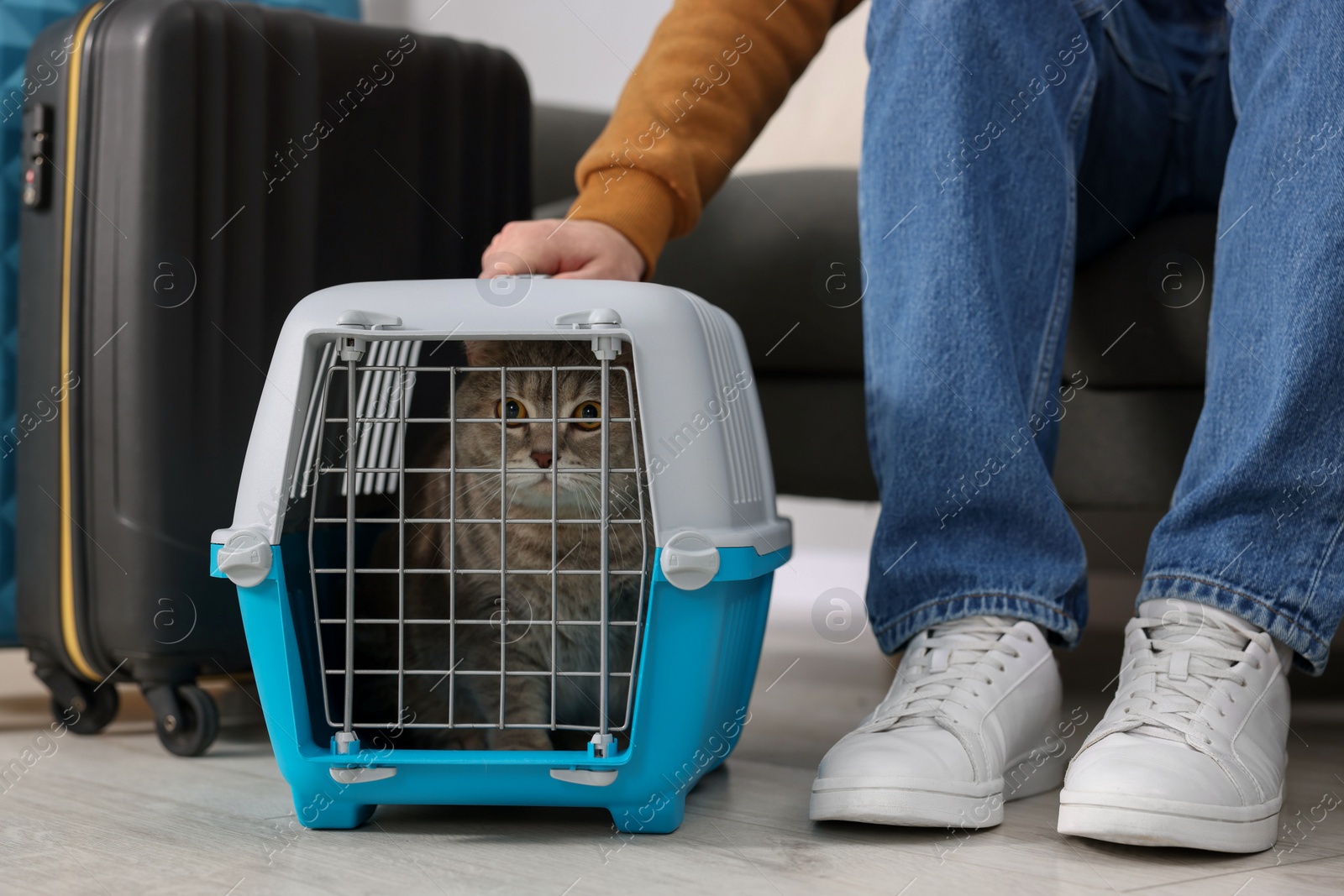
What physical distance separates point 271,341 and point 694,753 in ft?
2.08

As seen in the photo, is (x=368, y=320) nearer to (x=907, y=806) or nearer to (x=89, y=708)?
(x=907, y=806)

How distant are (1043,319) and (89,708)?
109 centimetres

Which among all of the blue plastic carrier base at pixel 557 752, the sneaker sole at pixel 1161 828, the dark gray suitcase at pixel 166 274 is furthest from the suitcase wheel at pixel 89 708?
the sneaker sole at pixel 1161 828

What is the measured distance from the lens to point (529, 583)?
1.06 meters

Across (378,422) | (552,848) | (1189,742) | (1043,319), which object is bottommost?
(552,848)

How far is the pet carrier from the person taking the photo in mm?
854

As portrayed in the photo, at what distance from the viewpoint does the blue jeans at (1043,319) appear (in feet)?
2.89

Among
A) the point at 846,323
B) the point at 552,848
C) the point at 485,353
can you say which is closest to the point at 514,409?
the point at 485,353

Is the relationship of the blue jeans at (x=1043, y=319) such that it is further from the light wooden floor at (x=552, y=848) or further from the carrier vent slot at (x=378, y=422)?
the carrier vent slot at (x=378, y=422)

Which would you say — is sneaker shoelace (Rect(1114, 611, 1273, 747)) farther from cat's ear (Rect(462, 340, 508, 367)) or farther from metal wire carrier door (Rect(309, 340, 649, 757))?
cat's ear (Rect(462, 340, 508, 367))

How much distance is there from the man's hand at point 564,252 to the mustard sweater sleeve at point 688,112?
0.09 ft

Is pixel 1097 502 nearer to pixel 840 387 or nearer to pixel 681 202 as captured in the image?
pixel 840 387

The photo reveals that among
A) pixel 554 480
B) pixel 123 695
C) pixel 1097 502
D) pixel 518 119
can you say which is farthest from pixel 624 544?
pixel 123 695

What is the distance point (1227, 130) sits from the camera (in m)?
1.24
